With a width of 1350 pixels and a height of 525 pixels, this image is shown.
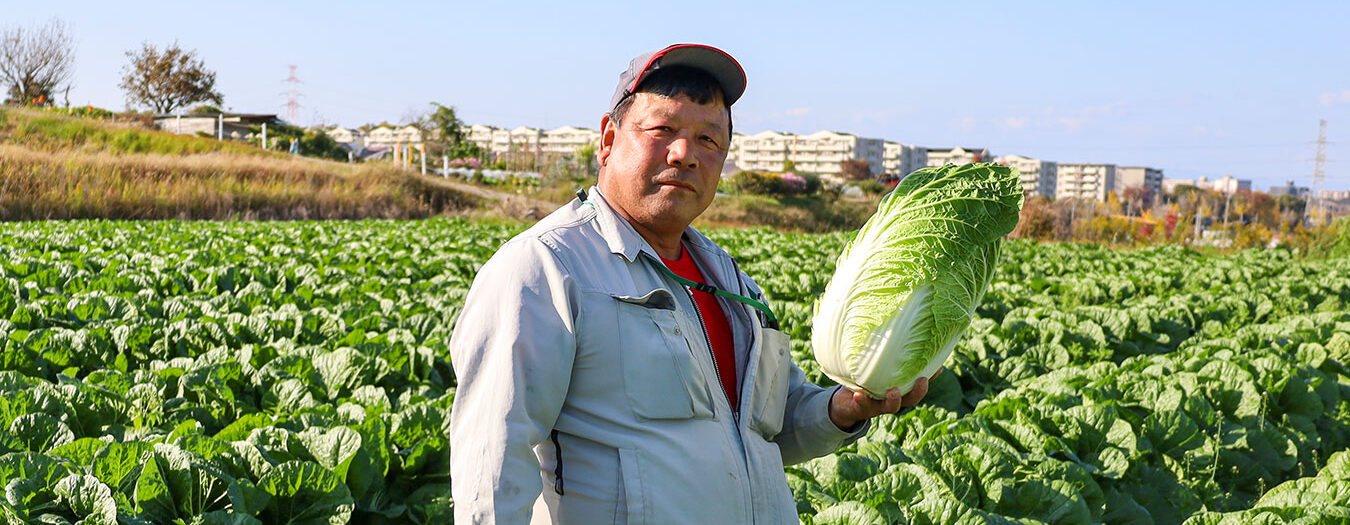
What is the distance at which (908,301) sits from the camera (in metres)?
2.51

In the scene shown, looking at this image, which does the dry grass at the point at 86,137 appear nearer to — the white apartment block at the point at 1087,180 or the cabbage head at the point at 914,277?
A: the cabbage head at the point at 914,277

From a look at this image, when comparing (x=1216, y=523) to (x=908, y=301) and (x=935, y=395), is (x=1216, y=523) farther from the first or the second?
(x=935, y=395)

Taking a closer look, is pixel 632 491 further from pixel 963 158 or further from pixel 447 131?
pixel 447 131

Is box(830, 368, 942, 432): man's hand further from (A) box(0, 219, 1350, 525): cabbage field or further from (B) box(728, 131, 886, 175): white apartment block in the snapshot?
(B) box(728, 131, 886, 175): white apartment block

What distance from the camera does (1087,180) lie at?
128625mm

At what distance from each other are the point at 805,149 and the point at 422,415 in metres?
129

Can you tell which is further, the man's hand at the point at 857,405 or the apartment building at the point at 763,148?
the apartment building at the point at 763,148

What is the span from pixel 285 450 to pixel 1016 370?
4.88m

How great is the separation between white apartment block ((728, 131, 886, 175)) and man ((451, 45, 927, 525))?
406 feet

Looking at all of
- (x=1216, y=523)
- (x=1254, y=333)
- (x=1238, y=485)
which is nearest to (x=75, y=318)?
(x=1216, y=523)

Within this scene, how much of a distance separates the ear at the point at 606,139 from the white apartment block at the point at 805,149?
123729 mm

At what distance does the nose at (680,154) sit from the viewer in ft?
6.64

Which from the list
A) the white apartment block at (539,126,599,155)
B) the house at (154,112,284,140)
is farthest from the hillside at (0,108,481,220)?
the white apartment block at (539,126,599,155)

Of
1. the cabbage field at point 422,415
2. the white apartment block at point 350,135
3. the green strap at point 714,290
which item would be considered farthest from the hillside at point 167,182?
the white apartment block at point 350,135
